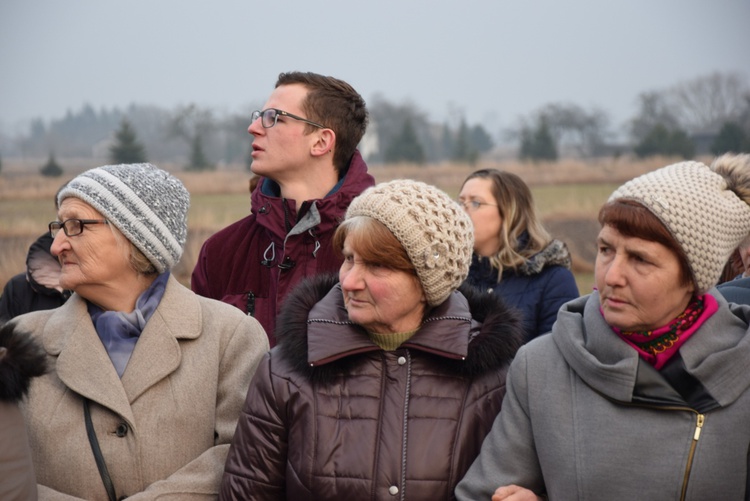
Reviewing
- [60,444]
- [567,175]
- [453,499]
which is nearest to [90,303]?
[60,444]

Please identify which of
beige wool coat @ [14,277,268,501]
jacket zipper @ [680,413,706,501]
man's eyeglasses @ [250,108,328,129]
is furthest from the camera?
man's eyeglasses @ [250,108,328,129]

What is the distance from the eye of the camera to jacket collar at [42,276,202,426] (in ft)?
9.46

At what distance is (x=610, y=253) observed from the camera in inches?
99.0

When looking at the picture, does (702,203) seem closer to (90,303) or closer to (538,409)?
(538,409)

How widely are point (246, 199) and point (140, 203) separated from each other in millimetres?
8903

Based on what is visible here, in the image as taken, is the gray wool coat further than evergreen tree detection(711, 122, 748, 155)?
No

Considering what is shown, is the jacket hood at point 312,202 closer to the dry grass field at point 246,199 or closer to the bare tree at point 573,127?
the dry grass field at point 246,199

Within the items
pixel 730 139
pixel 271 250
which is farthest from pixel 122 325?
pixel 730 139

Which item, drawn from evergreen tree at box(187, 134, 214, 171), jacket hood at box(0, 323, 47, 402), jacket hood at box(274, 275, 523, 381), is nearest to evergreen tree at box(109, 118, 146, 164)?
evergreen tree at box(187, 134, 214, 171)

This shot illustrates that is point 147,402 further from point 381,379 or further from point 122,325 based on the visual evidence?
point 381,379

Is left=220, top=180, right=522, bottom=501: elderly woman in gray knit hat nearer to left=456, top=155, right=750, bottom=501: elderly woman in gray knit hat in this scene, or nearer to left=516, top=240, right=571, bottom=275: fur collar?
left=456, top=155, right=750, bottom=501: elderly woman in gray knit hat

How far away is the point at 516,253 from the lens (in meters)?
5.12

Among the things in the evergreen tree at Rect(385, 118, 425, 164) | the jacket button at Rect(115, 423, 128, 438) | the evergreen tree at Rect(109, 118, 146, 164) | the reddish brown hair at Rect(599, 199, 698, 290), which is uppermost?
the reddish brown hair at Rect(599, 199, 698, 290)

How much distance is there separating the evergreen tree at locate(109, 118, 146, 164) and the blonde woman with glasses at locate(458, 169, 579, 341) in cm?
962
